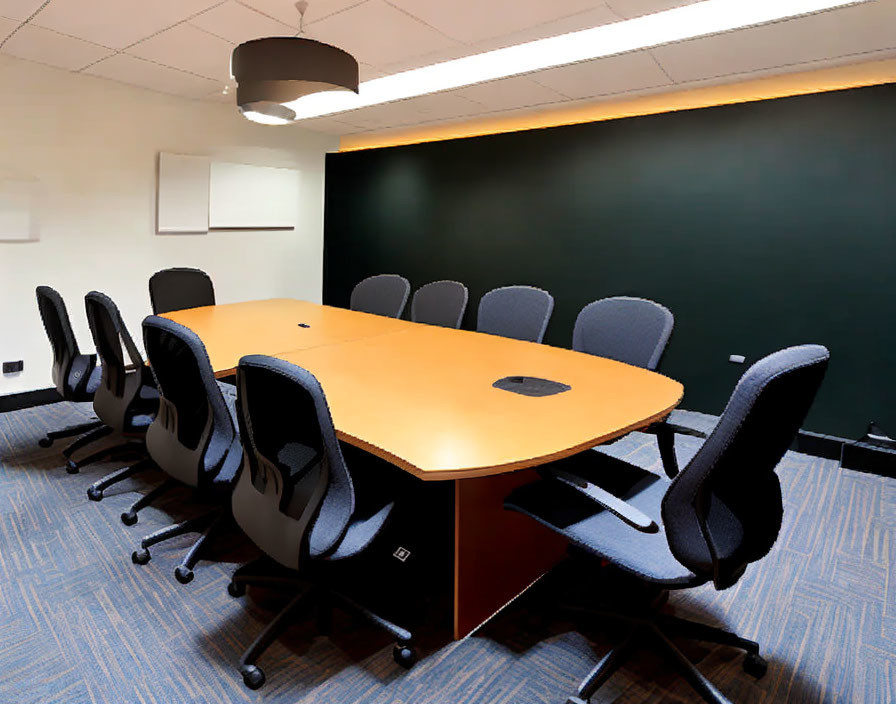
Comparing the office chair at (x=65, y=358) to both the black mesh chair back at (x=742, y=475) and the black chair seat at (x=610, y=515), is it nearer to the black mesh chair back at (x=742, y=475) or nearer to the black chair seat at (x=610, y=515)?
the black chair seat at (x=610, y=515)

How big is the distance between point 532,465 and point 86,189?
475 cm

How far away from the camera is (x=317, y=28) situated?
330 centimetres

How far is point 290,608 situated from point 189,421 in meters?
0.83

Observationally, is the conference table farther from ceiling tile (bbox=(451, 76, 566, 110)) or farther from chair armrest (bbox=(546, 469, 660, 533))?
ceiling tile (bbox=(451, 76, 566, 110))

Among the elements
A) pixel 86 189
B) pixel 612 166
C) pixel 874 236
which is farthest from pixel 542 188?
pixel 86 189

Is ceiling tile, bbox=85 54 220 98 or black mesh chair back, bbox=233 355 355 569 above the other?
ceiling tile, bbox=85 54 220 98

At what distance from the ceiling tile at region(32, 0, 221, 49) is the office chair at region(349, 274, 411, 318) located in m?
2.26

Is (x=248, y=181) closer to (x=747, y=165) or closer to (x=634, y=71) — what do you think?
(x=634, y=71)

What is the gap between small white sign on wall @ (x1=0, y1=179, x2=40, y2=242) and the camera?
4.29 meters

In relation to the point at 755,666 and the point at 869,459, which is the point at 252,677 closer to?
the point at 755,666

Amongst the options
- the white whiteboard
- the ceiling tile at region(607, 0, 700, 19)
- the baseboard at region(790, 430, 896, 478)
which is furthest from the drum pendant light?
the baseboard at region(790, 430, 896, 478)

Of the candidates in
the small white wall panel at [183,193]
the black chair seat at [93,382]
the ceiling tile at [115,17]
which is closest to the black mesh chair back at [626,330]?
the ceiling tile at [115,17]

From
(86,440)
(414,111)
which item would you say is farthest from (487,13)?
(86,440)

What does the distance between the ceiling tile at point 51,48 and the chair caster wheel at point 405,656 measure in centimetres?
411
